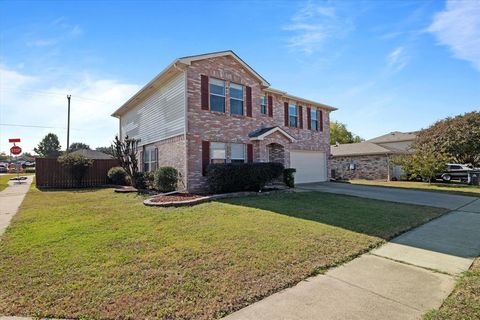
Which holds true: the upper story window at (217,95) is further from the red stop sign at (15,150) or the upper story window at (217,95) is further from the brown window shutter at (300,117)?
the red stop sign at (15,150)

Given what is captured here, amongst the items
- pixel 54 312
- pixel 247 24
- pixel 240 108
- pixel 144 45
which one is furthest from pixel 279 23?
pixel 54 312

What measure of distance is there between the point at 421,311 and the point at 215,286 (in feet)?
8.17

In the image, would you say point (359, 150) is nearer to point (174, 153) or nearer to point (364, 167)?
point (364, 167)

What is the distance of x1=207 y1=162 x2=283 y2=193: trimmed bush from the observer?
12.0m

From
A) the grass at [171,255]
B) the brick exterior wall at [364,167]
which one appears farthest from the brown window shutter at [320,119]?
the grass at [171,255]

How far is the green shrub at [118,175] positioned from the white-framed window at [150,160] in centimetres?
213

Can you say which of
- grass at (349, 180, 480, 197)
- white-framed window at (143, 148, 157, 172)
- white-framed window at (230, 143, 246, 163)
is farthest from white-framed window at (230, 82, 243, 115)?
grass at (349, 180, 480, 197)

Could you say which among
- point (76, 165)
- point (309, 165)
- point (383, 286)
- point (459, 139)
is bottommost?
point (383, 286)

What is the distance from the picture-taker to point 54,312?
9.97ft

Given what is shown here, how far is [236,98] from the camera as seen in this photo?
47.2 ft

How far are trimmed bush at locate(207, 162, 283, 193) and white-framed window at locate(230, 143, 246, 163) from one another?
174 centimetres

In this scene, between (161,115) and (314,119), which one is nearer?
(161,115)

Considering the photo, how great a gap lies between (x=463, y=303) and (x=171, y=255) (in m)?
4.18

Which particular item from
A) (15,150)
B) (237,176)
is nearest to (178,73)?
(237,176)
